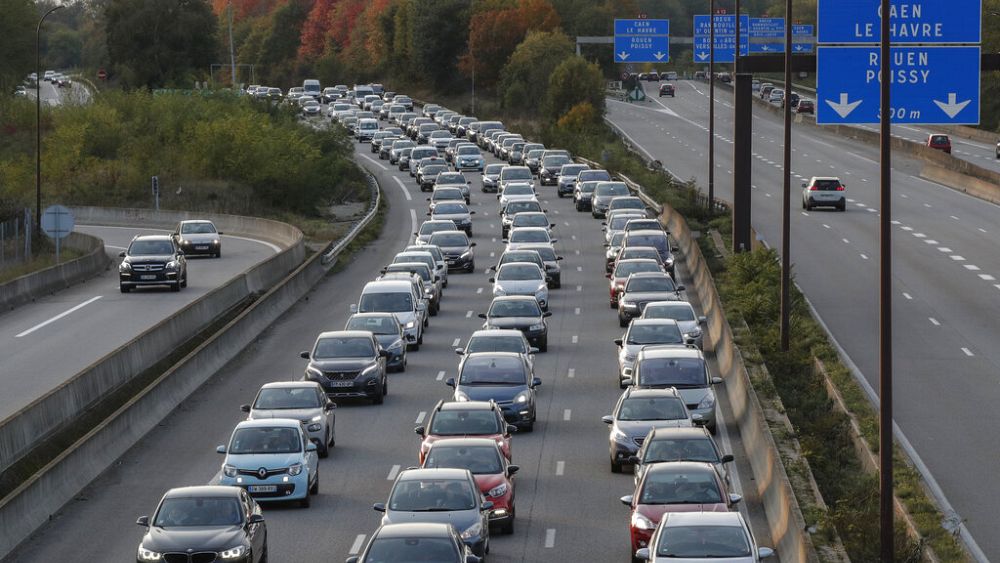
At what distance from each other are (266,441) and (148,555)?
5529 millimetres

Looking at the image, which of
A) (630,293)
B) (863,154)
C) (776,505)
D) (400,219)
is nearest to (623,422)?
(776,505)

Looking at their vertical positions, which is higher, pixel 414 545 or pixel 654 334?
pixel 414 545

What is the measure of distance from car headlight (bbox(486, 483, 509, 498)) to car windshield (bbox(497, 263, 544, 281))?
22.9 meters

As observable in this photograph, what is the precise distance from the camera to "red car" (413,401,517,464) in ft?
81.1

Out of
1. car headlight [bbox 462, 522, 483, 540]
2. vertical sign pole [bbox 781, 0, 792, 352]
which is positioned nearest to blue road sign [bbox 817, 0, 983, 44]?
vertical sign pole [bbox 781, 0, 792, 352]

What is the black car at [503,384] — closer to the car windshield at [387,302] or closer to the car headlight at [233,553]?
the car windshield at [387,302]

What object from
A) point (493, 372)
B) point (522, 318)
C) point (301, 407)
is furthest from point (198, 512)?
point (522, 318)

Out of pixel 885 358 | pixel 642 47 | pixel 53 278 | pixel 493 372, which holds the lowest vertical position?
pixel 53 278

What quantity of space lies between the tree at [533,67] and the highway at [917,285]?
2305cm

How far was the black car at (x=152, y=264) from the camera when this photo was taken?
163 ft

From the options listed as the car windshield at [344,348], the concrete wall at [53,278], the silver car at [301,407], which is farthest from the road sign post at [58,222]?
the silver car at [301,407]

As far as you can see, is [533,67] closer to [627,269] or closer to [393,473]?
[627,269]

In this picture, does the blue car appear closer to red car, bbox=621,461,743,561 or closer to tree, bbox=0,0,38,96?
red car, bbox=621,461,743,561

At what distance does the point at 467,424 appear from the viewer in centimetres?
2502
